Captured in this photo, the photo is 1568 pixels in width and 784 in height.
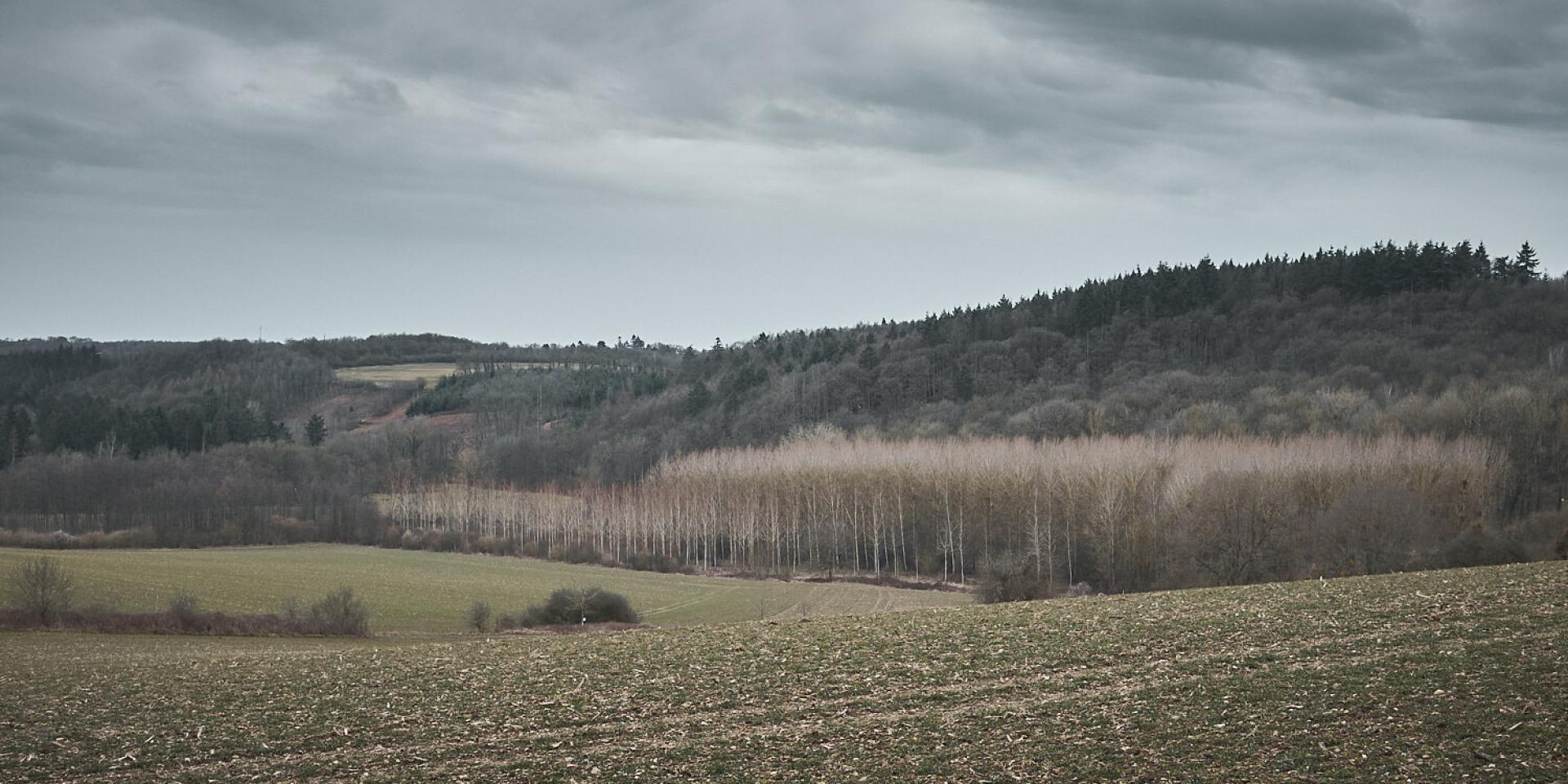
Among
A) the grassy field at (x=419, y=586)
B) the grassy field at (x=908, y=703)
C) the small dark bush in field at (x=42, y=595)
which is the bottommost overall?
the grassy field at (x=419, y=586)

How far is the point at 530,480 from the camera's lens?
18650cm

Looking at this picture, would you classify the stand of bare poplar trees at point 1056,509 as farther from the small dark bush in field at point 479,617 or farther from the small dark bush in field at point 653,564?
the small dark bush in field at point 479,617

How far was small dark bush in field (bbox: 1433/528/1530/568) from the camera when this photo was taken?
153 feet

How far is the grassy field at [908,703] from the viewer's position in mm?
17750

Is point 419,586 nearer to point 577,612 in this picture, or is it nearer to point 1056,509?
point 577,612

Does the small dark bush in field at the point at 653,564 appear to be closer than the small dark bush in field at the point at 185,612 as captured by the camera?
No

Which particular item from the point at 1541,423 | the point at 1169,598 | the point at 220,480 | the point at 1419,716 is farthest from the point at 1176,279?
the point at 1419,716

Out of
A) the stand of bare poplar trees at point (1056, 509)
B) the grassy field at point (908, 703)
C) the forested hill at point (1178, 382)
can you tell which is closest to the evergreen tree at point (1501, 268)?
the forested hill at point (1178, 382)

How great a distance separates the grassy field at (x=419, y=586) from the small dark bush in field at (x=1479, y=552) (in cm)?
2504

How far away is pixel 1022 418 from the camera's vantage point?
449 ft

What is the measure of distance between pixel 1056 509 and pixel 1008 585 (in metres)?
35.9

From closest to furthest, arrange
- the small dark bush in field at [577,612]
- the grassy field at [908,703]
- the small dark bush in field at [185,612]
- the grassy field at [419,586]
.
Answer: the grassy field at [908,703] → the small dark bush in field at [185,612] → the small dark bush in field at [577,612] → the grassy field at [419,586]

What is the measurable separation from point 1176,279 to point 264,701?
562ft

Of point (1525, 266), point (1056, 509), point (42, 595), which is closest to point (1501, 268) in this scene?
point (1525, 266)
